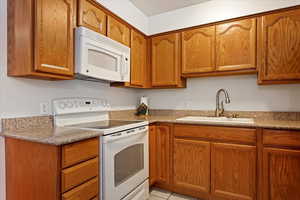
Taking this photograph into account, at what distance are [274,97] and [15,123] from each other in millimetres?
2653

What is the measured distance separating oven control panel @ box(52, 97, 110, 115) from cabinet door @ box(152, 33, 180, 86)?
2.85 feet

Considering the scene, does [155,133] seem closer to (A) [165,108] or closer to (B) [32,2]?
(A) [165,108]

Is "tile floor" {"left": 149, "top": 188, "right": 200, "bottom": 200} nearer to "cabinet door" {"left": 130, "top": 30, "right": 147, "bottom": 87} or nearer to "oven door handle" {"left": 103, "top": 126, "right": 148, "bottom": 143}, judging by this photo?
"oven door handle" {"left": 103, "top": 126, "right": 148, "bottom": 143}

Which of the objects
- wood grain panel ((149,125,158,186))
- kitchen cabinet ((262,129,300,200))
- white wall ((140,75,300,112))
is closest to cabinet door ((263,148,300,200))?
kitchen cabinet ((262,129,300,200))

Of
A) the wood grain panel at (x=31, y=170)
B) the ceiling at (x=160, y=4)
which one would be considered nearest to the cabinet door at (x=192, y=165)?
the wood grain panel at (x=31, y=170)

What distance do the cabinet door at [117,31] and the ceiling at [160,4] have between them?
50 cm

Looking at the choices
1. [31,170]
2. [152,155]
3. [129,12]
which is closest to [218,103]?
[152,155]

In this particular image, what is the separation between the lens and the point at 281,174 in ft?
5.12

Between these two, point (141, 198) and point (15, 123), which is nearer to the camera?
point (15, 123)

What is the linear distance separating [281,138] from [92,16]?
2103 millimetres

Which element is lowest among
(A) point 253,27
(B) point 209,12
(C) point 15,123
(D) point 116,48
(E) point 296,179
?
(E) point 296,179

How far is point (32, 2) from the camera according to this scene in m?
1.21

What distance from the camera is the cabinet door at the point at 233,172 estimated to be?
5.51ft

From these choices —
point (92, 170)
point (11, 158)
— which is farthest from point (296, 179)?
point (11, 158)
